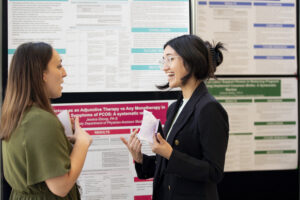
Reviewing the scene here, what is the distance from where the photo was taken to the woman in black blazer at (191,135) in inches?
53.9

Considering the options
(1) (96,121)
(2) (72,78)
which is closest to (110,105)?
(1) (96,121)

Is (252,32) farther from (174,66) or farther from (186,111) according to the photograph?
(186,111)

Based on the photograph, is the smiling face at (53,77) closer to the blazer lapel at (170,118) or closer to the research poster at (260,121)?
the blazer lapel at (170,118)

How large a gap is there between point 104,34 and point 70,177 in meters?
1.55

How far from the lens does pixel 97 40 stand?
2.39 metres

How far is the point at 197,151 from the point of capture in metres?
1.45

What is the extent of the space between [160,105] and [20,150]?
152cm

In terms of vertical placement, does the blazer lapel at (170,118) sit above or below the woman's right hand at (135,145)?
above

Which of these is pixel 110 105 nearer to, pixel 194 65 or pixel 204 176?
pixel 194 65

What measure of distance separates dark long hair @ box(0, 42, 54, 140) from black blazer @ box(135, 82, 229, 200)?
70cm

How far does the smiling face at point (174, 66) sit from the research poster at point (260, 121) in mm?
1070

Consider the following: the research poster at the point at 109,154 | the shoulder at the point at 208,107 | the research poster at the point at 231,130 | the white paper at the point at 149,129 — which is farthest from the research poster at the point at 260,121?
the white paper at the point at 149,129

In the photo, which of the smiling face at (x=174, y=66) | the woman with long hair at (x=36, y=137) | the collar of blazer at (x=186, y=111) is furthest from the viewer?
the smiling face at (x=174, y=66)

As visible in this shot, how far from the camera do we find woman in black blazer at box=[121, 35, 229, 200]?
137 cm
